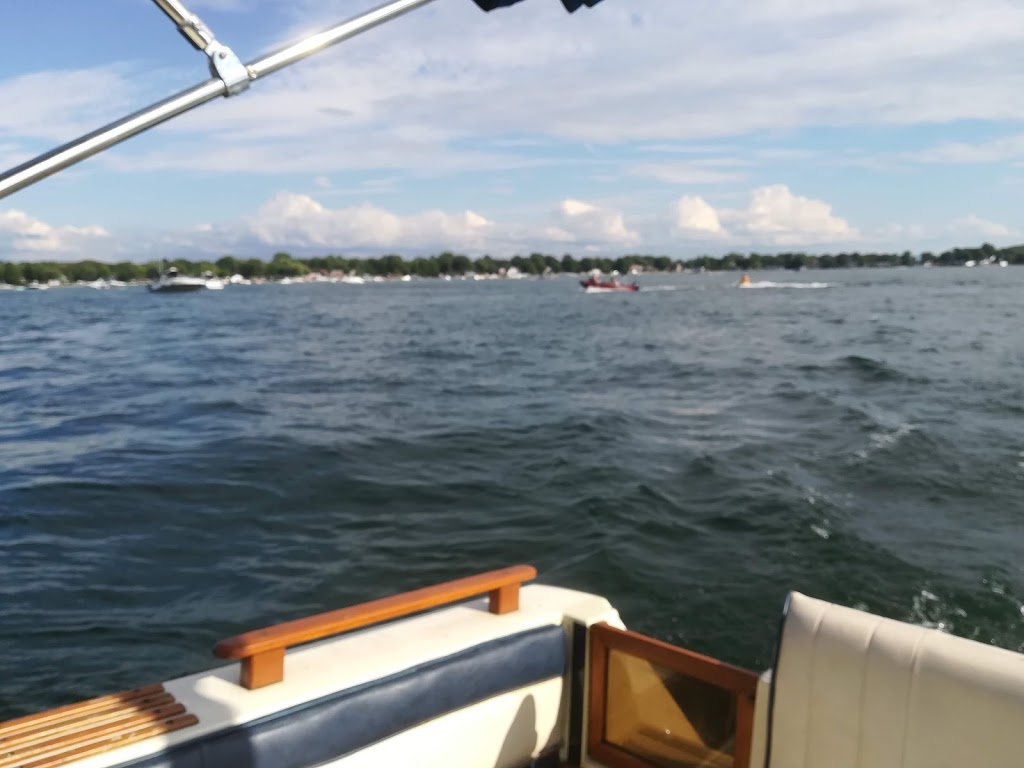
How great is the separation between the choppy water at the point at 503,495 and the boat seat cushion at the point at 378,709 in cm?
387

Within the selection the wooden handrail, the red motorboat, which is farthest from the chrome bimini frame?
the red motorboat

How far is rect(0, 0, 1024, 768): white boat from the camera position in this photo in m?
2.65

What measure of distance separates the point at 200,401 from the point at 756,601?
586 inches

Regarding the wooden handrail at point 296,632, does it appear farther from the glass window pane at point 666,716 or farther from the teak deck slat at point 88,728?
the glass window pane at point 666,716

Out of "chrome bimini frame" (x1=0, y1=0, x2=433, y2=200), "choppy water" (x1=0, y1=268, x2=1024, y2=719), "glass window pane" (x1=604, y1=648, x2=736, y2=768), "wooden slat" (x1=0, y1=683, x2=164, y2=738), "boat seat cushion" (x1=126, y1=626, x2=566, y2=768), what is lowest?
"choppy water" (x1=0, y1=268, x2=1024, y2=719)

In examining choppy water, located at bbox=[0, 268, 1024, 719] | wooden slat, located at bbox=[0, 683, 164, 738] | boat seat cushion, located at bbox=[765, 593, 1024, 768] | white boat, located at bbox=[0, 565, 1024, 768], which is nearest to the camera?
boat seat cushion, located at bbox=[765, 593, 1024, 768]

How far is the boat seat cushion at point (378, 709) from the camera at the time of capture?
2.88 metres

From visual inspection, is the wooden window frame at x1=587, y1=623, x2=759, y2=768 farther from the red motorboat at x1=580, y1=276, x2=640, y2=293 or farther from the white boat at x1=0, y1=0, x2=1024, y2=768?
the red motorboat at x1=580, y1=276, x2=640, y2=293

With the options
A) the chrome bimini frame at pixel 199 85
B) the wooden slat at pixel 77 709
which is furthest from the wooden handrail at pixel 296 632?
the chrome bimini frame at pixel 199 85

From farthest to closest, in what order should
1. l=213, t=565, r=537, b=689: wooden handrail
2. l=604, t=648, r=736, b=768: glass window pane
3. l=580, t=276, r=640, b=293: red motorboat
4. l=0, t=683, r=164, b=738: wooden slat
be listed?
l=580, t=276, r=640, b=293: red motorboat → l=604, t=648, r=736, b=768: glass window pane → l=213, t=565, r=537, b=689: wooden handrail → l=0, t=683, r=164, b=738: wooden slat

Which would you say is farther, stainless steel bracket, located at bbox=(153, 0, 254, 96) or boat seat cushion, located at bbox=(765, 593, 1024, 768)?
boat seat cushion, located at bbox=(765, 593, 1024, 768)

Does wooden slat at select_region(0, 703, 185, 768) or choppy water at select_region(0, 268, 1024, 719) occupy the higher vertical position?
wooden slat at select_region(0, 703, 185, 768)

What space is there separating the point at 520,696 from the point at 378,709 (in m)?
0.78

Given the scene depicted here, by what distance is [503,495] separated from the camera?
38.4 ft
